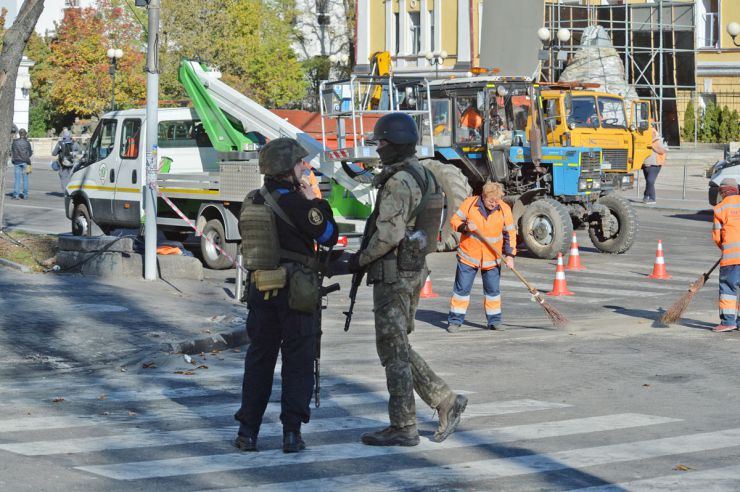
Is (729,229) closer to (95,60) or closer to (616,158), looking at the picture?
(616,158)

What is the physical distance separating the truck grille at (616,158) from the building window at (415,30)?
Result: 38213 millimetres

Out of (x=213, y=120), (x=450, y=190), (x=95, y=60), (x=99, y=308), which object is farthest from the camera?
(x=95, y=60)

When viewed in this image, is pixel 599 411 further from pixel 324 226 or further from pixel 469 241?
pixel 469 241

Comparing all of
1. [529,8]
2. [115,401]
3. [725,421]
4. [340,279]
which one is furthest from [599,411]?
[529,8]

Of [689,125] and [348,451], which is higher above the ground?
[689,125]

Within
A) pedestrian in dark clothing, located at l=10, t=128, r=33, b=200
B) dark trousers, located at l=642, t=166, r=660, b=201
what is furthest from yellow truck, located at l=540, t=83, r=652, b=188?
pedestrian in dark clothing, located at l=10, t=128, r=33, b=200

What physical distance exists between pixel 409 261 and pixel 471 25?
5136cm

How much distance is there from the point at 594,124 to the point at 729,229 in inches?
434

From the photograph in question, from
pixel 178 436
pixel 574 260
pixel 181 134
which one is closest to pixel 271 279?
pixel 178 436

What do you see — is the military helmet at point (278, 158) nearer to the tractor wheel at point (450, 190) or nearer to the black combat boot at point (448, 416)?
the black combat boot at point (448, 416)

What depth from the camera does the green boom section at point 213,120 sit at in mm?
20062

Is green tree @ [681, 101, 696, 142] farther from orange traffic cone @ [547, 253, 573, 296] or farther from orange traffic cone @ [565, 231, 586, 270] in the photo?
orange traffic cone @ [547, 253, 573, 296]

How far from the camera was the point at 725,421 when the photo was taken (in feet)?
29.0

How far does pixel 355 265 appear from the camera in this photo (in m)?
7.83
